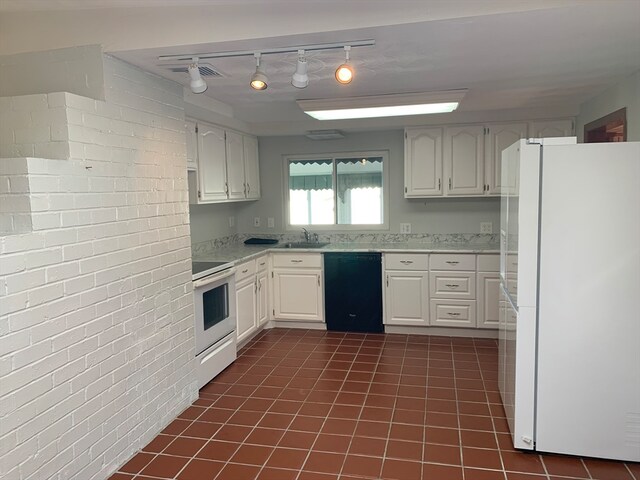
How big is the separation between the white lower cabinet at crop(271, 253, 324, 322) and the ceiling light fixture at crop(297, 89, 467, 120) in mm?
1638

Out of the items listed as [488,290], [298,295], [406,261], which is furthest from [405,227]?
[298,295]

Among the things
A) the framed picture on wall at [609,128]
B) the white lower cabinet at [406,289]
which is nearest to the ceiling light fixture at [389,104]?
the framed picture on wall at [609,128]

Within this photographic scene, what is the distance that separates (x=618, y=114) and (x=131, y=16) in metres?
3.43

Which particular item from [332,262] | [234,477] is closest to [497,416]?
[234,477]

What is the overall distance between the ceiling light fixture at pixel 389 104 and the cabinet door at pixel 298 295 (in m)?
1.77

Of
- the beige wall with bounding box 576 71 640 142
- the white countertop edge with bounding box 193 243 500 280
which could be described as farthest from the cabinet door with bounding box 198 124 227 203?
the beige wall with bounding box 576 71 640 142

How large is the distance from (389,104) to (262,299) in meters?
2.39

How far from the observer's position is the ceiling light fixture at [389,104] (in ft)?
12.6

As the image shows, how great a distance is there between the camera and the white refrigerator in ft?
8.37

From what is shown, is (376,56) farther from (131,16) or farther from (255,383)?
(255,383)

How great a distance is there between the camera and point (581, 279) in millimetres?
2605

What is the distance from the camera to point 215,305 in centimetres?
394

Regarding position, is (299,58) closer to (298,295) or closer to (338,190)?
(298,295)

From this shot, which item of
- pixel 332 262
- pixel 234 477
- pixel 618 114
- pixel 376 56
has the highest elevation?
pixel 376 56
